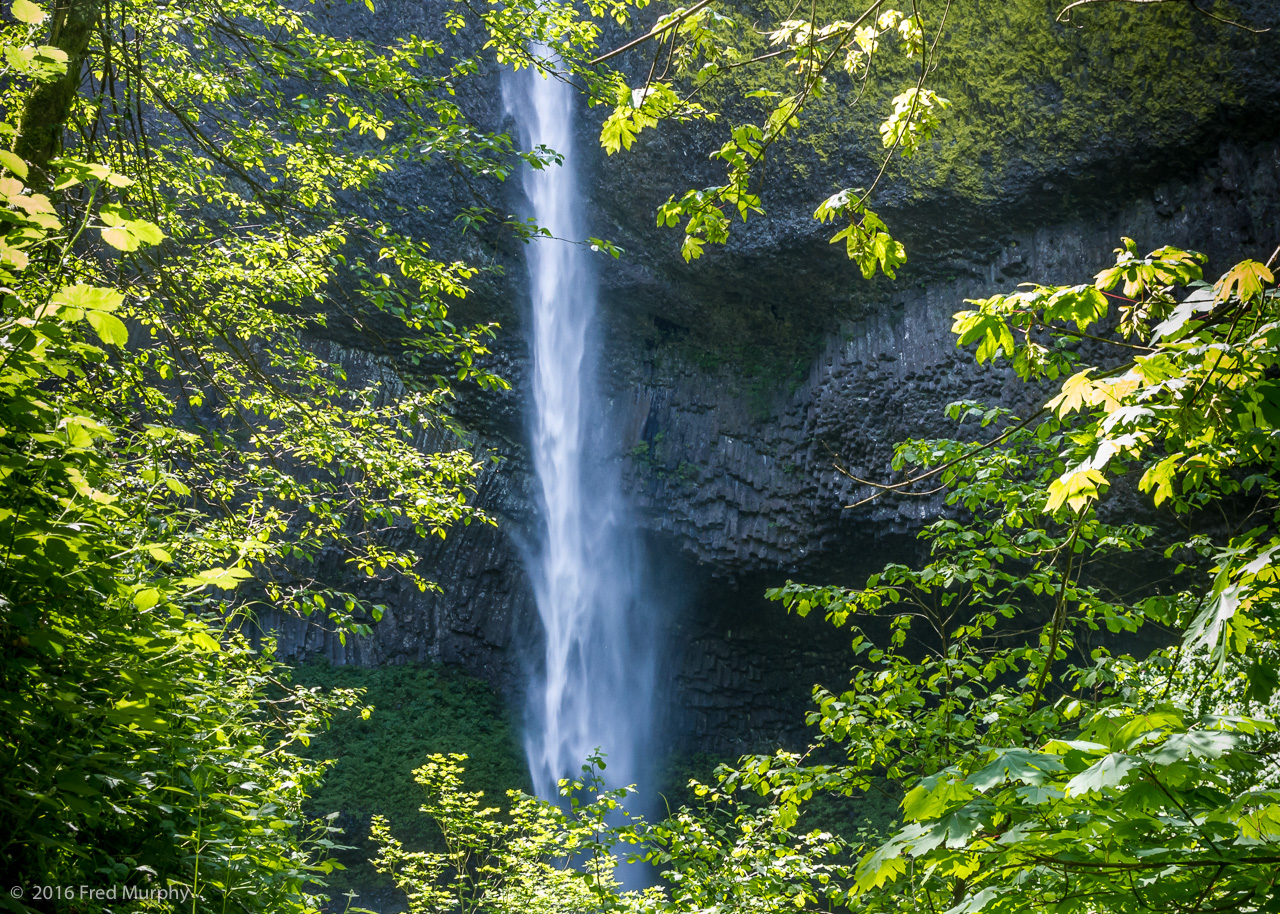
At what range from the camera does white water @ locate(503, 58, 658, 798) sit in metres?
13.1

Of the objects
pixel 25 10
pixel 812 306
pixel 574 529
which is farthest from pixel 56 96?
pixel 574 529

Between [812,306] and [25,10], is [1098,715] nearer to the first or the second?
[25,10]

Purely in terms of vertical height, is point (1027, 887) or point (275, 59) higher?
point (275, 59)

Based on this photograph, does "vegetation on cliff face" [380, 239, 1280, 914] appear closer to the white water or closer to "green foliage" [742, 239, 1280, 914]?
"green foliage" [742, 239, 1280, 914]

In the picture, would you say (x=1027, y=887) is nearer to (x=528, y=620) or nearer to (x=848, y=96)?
(x=848, y=96)

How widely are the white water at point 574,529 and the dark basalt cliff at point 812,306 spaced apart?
35cm

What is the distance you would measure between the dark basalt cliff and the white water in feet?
1.15

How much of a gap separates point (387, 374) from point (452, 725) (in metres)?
5.70

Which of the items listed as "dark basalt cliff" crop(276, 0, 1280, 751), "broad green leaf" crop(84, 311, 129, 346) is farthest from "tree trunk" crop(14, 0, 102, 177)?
"dark basalt cliff" crop(276, 0, 1280, 751)

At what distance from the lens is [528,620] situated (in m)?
13.4

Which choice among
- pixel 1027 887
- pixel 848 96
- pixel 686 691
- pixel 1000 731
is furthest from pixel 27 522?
pixel 686 691

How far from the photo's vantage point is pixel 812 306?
1244 centimetres

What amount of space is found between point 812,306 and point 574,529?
5442 millimetres

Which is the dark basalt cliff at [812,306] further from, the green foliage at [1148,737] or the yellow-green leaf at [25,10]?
the yellow-green leaf at [25,10]
